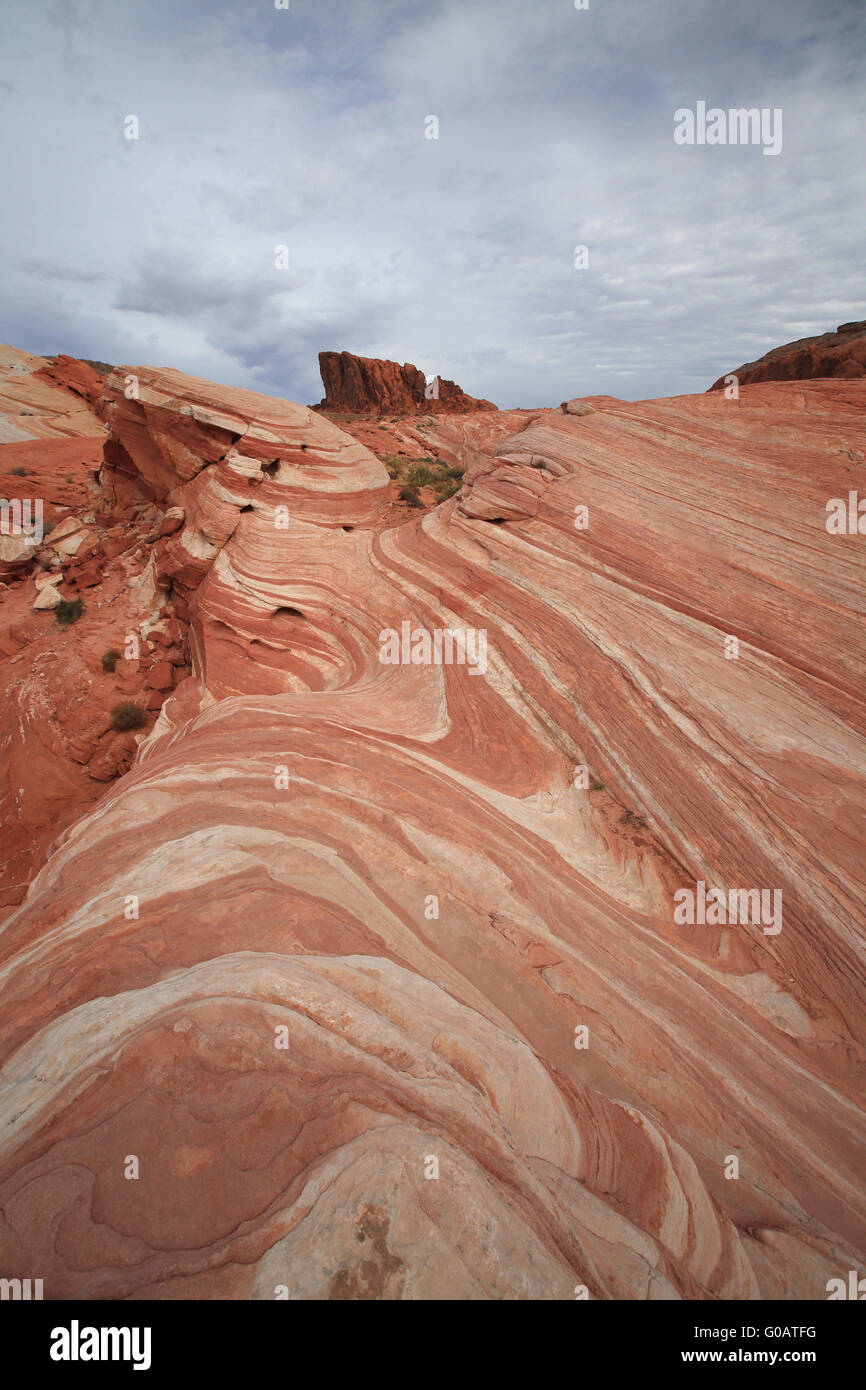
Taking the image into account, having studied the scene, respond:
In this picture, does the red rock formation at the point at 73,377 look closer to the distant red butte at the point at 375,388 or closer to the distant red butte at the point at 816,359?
the distant red butte at the point at 375,388

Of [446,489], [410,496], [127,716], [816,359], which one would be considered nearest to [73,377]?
[446,489]

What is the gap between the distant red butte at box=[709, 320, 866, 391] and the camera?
1411 centimetres

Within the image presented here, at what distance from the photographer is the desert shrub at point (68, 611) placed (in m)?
13.1

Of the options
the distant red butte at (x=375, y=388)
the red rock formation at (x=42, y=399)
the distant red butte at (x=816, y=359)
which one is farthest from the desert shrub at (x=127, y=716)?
the distant red butte at (x=375, y=388)

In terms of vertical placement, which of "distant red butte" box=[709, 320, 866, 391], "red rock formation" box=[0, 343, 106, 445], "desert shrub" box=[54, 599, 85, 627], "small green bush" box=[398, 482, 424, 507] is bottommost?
"desert shrub" box=[54, 599, 85, 627]

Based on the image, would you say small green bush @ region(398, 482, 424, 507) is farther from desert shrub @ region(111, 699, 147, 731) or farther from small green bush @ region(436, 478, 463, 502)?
desert shrub @ region(111, 699, 147, 731)

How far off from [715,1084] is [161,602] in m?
13.8

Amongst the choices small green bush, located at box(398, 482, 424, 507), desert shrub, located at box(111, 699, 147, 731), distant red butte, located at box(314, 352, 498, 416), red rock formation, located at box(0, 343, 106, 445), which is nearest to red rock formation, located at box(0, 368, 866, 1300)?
desert shrub, located at box(111, 699, 147, 731)

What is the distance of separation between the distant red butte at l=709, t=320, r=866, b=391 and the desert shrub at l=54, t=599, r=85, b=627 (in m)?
16.2

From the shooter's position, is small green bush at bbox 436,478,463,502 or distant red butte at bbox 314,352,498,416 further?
distant red butte at bbox 314,352,498,416

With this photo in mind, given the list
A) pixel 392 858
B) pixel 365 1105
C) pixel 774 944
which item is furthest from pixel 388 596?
pixel 365 1105

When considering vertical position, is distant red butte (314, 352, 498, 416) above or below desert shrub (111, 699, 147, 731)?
above

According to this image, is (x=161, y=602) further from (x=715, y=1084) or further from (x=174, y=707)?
(x=715, y=1084)

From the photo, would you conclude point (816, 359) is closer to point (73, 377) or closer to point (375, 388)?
point (73, 377)
